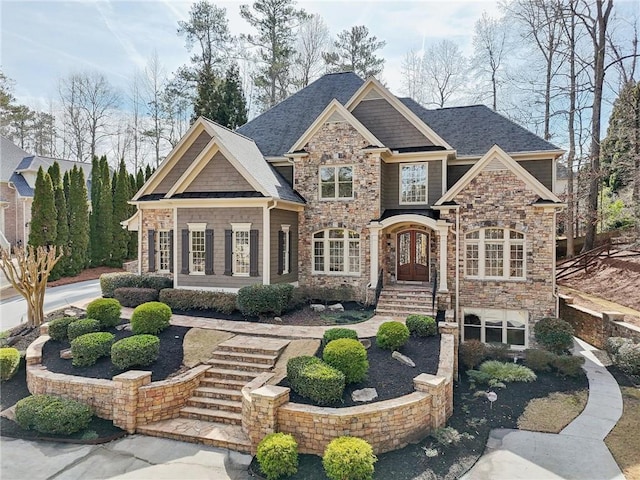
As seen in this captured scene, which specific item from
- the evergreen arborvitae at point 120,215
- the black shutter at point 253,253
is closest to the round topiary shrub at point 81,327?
the black shutter at point 253,253

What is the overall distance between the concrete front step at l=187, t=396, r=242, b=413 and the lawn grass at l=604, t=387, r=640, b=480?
741cm

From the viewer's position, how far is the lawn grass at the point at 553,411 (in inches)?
333

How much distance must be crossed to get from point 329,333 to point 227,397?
291cm

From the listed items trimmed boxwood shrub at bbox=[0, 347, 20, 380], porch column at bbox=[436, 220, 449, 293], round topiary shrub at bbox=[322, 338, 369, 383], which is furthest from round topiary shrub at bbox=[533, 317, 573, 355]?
trimmed boxwood shrub at bbox=[0, 347, 20, 380]

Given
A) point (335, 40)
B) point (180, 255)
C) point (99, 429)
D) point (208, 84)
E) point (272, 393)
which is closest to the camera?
point (272, 393)

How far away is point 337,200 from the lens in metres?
15.7

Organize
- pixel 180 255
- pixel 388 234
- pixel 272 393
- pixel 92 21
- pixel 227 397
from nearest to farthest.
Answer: pixel 272 393, pixel 227 397, pixel 92 21, pixel 180 255, pixel 388 234

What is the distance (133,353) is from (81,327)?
2.71 meters

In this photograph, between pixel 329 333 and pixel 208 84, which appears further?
pixel 208 84

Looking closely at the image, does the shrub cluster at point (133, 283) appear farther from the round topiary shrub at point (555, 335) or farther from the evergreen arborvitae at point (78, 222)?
the round topiary shrub at point (555, 335)

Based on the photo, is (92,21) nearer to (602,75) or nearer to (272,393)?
(272,393)

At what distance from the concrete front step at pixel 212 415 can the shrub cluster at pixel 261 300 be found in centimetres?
446

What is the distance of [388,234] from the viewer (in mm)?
16234

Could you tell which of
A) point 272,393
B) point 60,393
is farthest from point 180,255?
point 272,393
